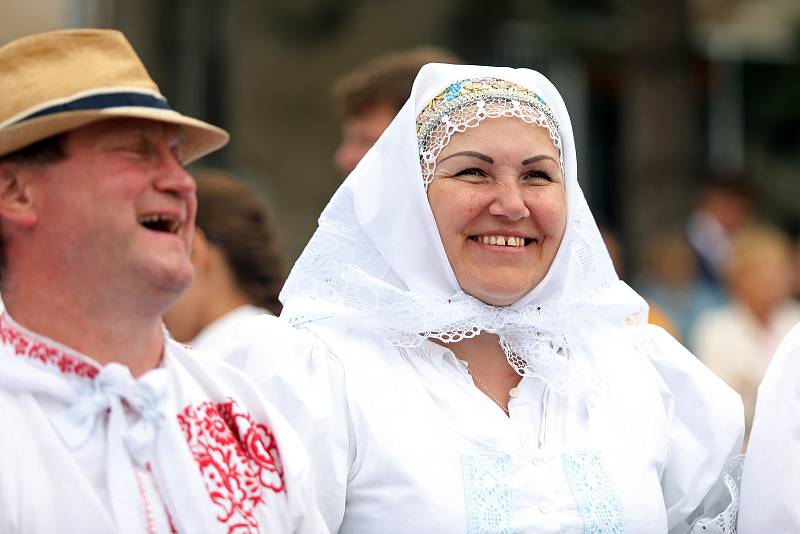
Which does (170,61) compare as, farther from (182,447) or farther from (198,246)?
(182,447)

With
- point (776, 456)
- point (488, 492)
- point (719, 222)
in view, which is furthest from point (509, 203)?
point (719, 222)

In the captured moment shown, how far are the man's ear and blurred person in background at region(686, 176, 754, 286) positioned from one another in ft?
26.5

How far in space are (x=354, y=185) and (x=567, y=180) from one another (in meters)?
0.59

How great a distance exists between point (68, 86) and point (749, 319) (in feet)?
20.7

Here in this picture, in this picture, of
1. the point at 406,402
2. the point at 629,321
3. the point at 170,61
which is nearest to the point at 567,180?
the point at 629,321

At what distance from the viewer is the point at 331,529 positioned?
3438 mm

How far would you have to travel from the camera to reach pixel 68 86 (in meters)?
2.79

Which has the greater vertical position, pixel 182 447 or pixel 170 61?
pixel 170 61

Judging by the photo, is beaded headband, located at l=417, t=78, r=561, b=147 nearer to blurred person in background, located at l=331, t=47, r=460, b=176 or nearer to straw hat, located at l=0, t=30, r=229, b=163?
straw hat, located at l=0, t=30, r=229, b=163

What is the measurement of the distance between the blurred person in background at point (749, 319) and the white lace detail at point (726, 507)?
400 cm

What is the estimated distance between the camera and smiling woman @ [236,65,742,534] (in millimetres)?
3480

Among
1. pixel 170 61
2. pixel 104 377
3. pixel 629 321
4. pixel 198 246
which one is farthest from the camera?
pixel 170 61

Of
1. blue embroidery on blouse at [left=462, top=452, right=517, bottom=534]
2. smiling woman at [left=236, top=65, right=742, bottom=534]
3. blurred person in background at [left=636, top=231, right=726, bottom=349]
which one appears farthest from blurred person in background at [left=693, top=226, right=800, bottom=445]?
blue embroidery on blouse at [left=462, top=452, right=517, bottom=534]

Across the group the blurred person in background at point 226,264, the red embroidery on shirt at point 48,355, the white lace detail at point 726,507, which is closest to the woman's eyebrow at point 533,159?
the white lace detail at point 726,507
